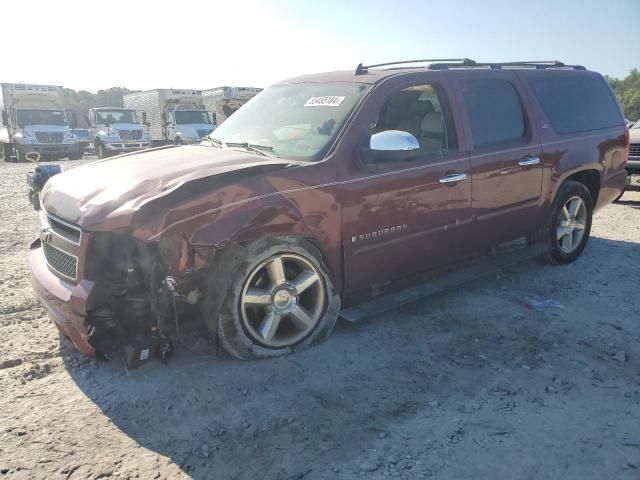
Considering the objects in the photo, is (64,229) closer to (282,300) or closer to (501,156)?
(282,300)

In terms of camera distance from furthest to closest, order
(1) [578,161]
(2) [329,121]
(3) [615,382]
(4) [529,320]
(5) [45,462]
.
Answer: (1) [578,161]
(4) [529,320]
(2) [329,121]
(3) [615,382]
(5) [45,462]

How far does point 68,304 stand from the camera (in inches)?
120

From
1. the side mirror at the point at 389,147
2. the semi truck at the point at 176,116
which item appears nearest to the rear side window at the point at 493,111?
the side mirror at the point at 389,147

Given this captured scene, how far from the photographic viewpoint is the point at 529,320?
420cm

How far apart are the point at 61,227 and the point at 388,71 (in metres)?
2.72

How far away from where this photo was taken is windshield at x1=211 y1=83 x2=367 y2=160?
12.3 feet

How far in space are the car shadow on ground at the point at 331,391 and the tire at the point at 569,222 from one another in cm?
140

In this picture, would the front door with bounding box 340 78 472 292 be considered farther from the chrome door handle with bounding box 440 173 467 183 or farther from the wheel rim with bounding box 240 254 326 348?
the wheel rim with bounding box 240 254 326 348

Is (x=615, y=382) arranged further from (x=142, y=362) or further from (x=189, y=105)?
(x=189, y=105)

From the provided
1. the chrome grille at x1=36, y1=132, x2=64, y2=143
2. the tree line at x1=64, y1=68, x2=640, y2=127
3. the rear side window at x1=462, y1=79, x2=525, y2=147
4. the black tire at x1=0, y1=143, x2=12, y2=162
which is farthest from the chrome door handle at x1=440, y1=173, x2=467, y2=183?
the tree line at x1=64, y1=68, x2=640, y2=127

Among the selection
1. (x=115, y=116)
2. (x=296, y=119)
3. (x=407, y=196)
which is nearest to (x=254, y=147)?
(x=296, y=119)

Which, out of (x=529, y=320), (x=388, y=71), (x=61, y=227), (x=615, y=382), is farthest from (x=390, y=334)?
(x=61, y=227)

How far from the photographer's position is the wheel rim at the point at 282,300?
3391 millimetres

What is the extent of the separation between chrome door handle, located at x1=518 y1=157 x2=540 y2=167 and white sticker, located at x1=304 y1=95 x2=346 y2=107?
183 centimetres
